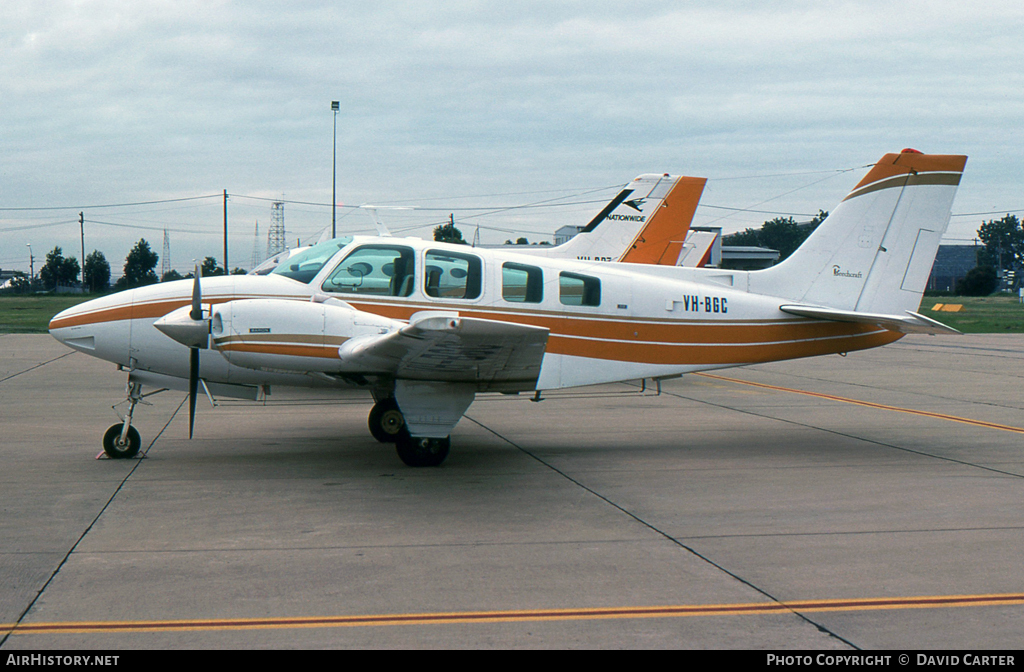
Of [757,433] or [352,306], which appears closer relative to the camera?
[352,306]

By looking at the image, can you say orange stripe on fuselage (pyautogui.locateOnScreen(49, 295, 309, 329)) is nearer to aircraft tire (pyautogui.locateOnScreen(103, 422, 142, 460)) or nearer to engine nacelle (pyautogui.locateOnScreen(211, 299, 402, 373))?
engine nacelle (pyautogui.locateOnScreen(211, 299, 402, 373))

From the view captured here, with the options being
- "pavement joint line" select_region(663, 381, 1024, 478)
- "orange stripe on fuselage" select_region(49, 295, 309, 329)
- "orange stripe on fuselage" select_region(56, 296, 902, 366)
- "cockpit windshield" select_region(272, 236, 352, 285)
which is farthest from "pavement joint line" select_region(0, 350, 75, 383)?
"pavement joint line" select_region(663, 381, 1024, 478)

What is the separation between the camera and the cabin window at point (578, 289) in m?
10.5

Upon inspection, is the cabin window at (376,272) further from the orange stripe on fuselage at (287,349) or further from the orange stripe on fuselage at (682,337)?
the orange stripe on fuselage at (287,349)

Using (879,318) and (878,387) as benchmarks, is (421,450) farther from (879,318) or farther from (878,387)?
(878,387)

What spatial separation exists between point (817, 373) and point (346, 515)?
57.7ft

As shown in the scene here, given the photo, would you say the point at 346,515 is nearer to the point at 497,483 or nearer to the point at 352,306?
the point at 497,483

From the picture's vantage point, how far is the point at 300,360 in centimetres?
873

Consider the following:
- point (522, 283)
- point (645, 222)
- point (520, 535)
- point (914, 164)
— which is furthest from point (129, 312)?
point (645, 222)

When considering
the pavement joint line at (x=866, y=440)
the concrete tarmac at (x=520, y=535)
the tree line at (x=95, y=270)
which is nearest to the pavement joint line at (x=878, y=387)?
the concrete tarmac at (x=520, y=535)

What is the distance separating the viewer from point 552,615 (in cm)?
496

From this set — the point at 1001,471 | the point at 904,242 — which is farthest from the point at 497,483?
the point at 904,242

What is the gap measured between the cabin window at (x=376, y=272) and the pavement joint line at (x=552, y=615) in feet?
18.0

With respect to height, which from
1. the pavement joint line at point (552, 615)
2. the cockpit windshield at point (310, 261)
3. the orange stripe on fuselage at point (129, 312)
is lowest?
the pavement joint line at point (552, 615)
